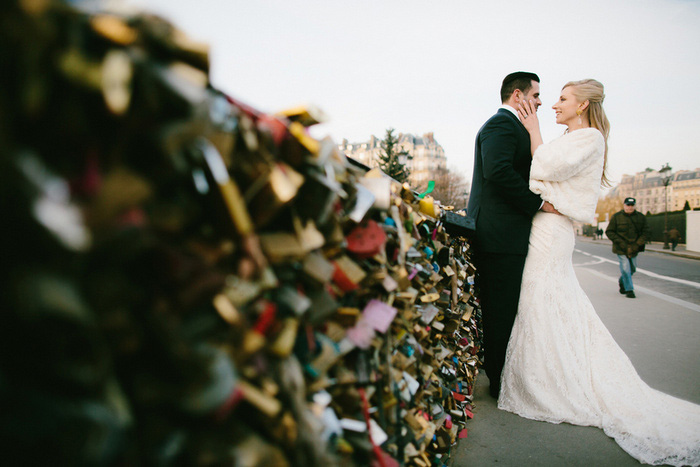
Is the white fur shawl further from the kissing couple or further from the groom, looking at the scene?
the groom

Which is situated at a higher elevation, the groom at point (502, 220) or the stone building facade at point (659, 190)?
the stone building facade at point (659, 190)

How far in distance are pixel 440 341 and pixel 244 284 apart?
→ 2211 millimetres

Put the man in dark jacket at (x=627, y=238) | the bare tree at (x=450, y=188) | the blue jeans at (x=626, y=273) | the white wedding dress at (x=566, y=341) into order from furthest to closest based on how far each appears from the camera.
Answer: the bare tree at (x=450, y=188) → the man in dark jacket at (x=627, y=238) → the blue jeans at (x=626, y=273) → the white wedding dress at (x=566, y=341)

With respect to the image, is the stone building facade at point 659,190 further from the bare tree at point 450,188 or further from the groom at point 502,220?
the groom at point 502,220

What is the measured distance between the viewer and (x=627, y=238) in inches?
416

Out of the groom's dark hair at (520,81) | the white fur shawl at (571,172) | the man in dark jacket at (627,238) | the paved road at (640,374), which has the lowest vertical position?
the paved road at (640,374)

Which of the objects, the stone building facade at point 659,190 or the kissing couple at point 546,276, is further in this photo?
the stone building facade at point 659,190

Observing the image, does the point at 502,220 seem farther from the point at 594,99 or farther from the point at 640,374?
the point at 640,374

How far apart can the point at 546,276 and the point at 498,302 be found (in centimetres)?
46

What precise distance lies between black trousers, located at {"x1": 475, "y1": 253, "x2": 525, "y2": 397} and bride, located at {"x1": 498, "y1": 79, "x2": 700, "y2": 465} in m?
0.08

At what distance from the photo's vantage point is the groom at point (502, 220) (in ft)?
11.7

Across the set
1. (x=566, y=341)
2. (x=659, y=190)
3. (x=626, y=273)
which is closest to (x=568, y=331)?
(x=566, y=341)

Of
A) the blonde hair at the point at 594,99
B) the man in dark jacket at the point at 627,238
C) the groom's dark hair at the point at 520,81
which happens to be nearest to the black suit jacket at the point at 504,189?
the groom's dark hair at the point at 520,81

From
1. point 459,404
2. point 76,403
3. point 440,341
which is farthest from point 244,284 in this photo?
point 459,404
